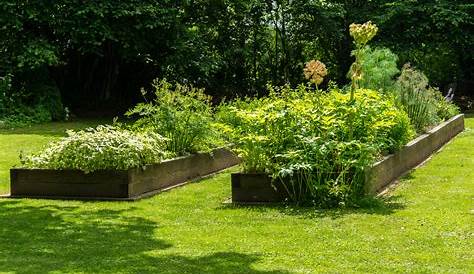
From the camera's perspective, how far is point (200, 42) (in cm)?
2080

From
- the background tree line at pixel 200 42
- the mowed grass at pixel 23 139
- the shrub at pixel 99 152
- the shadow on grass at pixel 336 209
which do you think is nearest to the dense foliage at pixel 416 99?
the shadow on grass at pixel 336 209

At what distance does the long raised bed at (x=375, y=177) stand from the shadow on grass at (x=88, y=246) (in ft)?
4.13

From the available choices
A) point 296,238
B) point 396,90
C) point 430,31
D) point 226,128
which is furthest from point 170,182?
point 430,31

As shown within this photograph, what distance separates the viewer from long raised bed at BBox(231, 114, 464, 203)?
769 cm

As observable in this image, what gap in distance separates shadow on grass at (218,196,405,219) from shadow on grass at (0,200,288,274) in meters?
1.25

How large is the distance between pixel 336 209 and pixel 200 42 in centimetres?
1414

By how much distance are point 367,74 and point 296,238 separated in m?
8.62

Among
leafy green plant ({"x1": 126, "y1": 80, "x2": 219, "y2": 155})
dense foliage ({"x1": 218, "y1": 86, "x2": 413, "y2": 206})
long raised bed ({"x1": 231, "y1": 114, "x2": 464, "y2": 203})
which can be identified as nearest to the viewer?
dense foliage ({"x1": 218, "y1": 86, "x2": 413, "y2": 206})

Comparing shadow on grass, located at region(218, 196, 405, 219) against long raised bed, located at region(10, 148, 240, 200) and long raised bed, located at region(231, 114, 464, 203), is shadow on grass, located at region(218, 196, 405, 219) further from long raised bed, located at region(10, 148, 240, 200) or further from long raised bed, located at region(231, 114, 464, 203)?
long raised bed, located at region(10, 148, 240, 200)

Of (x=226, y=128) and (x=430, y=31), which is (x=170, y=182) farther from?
(x=430, y=31)

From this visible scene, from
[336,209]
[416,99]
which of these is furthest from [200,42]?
[336,209]

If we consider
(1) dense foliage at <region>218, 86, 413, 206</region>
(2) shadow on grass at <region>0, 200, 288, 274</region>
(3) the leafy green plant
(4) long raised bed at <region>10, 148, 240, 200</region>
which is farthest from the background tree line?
(2) shadow on grass at <region>0, 200, 288, 274</region>

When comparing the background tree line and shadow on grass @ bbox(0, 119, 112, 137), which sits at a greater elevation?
the background tree line

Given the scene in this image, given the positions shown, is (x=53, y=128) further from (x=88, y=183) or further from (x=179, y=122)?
(x=88, y=183)
